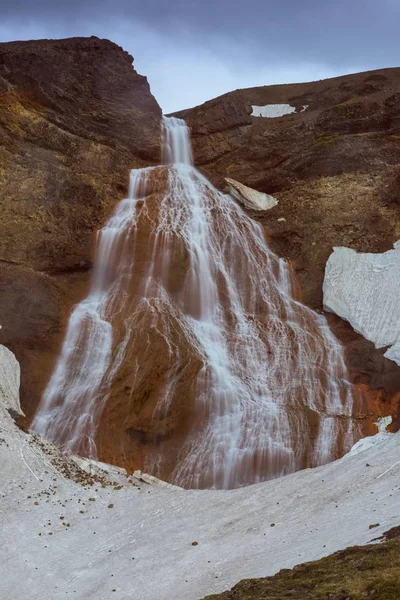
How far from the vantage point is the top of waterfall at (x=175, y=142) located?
39594 mm

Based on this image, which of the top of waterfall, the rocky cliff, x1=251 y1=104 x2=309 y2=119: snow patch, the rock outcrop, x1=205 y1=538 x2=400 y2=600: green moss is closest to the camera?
x1=205 y1=538 x2=400 y2=600: green moss

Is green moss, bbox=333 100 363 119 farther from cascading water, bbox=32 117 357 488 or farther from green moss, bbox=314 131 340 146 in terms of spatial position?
cascading water, bbox=32 117 357 488

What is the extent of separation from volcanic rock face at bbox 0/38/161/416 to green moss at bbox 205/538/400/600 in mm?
14038

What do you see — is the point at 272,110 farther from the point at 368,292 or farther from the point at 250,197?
the point at 368,292

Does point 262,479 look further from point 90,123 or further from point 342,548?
point 90,123

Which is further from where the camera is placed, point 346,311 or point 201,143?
point 201,143

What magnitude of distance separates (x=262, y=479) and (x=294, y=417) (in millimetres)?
2976

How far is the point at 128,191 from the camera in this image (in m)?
34.7

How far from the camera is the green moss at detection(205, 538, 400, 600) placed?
8383mm

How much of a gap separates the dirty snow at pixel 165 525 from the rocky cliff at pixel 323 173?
9.84 meters

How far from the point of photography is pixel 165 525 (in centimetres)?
1540

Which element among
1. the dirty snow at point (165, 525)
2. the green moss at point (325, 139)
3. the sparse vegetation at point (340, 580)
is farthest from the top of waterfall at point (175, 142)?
the sparse vegetation at point (340, 580)

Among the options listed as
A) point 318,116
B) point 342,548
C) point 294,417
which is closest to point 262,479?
point 294,417

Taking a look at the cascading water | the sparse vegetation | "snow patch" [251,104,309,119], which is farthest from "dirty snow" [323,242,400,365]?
"snow patch" [251,104,309,119]
